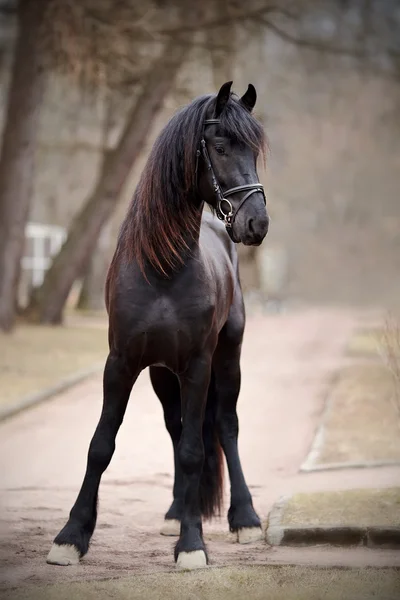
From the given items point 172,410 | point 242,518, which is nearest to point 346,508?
point 242,518

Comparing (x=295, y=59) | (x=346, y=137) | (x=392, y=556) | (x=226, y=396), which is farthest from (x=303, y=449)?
(x=346, y=137)

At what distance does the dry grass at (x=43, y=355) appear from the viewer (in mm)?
13422

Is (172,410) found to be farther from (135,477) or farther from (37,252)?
(37,252)

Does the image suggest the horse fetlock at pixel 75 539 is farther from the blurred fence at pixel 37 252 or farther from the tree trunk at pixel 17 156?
the blurred fence at pixel 37 252

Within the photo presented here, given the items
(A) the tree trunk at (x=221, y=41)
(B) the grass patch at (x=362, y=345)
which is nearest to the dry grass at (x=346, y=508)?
(B) the grass patch at (x=362, y=345)

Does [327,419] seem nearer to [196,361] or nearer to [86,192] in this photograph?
[196,361]

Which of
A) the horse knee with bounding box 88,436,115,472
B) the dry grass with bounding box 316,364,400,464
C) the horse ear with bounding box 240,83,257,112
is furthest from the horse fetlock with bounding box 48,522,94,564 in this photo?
the dry grass with bounding box 316,364,400,464

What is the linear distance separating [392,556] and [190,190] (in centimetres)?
225

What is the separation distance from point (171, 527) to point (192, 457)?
0.89 m

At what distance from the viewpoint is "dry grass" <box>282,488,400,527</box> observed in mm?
6297

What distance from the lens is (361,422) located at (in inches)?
439

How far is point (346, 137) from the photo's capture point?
51562 mm

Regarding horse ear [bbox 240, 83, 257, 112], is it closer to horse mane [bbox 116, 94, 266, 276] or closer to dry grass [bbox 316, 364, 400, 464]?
horse mane [bbox 116, 94, 266, 276]

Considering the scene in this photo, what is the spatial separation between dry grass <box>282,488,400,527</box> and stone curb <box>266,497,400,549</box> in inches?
2.4
